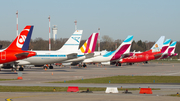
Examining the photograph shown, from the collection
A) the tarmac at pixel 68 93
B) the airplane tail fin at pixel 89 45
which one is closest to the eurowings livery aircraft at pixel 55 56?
the tarmac at pixel 68 93

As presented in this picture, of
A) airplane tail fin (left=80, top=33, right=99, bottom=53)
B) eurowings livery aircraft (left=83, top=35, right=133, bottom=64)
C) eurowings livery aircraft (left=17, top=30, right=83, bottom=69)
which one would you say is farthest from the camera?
eurowings livery aircraft (left=83, top=35, right=133, bottom=64)

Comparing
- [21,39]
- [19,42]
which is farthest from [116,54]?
[19,42]

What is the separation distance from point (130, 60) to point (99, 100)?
76.2 metres

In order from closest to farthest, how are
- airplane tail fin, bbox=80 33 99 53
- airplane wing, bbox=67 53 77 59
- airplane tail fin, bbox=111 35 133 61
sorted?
airplane wing, bbox=67 53 77 59, airplane tail fin, bbox=80 33 99 53, airplane tail fin, bbox=111 35 133 61

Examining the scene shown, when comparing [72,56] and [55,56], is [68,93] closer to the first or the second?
[72,56]

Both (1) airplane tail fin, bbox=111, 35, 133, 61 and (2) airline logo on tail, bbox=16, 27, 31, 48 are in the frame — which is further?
(1) airplane tail fin, bbox=111, 35, 133, 61

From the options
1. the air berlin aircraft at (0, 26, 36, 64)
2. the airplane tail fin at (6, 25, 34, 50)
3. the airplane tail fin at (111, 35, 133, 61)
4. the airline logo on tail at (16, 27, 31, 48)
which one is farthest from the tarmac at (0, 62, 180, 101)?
the airplane tail fin at (111, 35, 133, 61)

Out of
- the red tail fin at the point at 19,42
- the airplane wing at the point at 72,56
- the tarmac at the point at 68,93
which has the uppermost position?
the red tail fin at the point at 19,42

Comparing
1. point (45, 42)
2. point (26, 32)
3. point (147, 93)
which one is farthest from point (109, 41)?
point (147, 93)

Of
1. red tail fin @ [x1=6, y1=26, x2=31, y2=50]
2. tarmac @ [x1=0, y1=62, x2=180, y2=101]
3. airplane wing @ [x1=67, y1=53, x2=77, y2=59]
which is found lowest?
tarmac @ [x1=0, y1=62, x2=180, y2=101]

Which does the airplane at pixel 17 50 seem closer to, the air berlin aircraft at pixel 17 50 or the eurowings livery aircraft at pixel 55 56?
the air berlin aircraft at pixel 17 50

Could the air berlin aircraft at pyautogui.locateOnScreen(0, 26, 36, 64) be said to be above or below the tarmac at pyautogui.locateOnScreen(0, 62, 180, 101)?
above

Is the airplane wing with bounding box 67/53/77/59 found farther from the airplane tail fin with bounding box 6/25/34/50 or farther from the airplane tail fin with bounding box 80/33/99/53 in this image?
the airplane tail fin with bounding box 6/25/34/50

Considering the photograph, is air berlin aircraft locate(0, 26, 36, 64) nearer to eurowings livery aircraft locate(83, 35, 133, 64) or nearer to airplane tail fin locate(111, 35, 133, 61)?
eurowings livery aircraft locate(83, 35, 133, 64)
